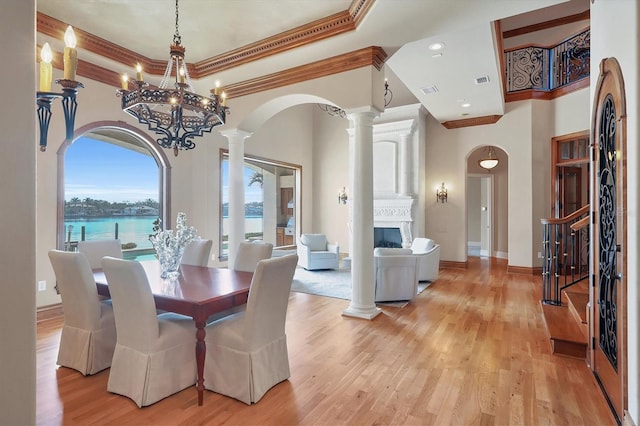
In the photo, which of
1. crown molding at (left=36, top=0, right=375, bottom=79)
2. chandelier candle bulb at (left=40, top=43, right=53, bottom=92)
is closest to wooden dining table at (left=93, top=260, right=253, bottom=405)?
chandelier candle bulb at (left=40, top=43, right=53, bottom=92)

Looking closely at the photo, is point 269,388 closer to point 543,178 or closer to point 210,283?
point 210,283

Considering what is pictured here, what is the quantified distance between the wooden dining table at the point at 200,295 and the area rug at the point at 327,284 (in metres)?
2.47

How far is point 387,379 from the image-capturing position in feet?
9.19

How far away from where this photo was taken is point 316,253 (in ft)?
25.4

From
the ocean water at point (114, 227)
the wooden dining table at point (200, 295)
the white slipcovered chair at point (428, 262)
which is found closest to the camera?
the wooden dining table at point (200, 295)

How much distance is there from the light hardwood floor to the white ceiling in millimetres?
3277

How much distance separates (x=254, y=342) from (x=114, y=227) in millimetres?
4372

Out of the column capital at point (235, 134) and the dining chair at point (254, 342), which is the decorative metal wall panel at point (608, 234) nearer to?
the dining chair at point (254, 342)

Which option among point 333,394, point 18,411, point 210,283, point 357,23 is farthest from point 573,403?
point 357,23

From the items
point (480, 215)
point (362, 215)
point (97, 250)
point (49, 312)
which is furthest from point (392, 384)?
point (480, 215)

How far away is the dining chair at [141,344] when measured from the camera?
2322 mm

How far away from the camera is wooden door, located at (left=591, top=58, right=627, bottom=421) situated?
214 centimetres

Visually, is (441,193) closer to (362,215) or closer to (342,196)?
(342,196)

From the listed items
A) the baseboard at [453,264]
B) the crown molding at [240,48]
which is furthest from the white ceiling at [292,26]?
the baseboard at [453,264]
